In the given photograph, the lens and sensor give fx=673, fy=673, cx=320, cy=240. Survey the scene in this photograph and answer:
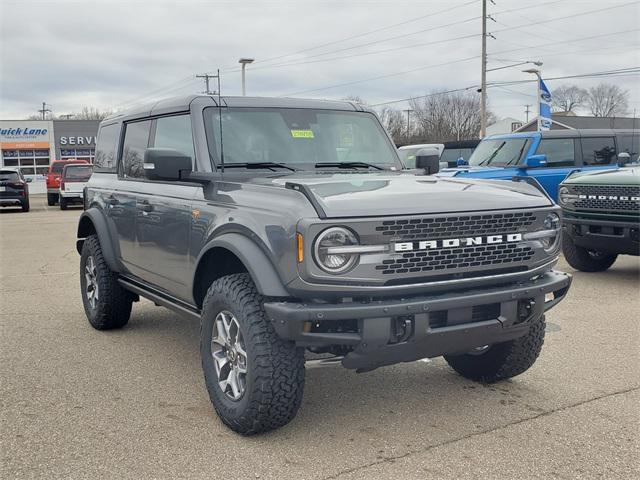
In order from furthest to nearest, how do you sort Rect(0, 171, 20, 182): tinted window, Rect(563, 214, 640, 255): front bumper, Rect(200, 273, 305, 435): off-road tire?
Rect(0, 171, 20, 182): tinted window
Rect(563, 214, 640, 255): front bumper
Rect(200, 273, 305, 435): off-road tire

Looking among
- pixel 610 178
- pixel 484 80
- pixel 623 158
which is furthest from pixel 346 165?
pixel 484 80

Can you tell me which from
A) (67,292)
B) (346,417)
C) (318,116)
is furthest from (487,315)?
(67,292)

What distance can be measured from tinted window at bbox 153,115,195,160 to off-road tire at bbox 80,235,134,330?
1295 mm

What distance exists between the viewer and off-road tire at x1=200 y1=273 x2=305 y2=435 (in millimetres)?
3420

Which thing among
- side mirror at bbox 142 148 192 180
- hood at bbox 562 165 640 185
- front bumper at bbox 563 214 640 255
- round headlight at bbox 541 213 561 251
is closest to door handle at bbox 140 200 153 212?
side mirror at bbox 142 148 192 180

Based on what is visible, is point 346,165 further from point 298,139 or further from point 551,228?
point 551,228

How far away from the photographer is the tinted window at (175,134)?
15.3ft

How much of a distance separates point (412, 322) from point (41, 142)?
52.9 m

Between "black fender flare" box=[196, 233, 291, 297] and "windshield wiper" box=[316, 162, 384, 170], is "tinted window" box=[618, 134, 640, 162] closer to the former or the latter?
"windshield wiper" box=[316, 162, 384, 170]

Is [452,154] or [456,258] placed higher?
[452,154]

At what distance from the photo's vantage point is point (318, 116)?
195 inches

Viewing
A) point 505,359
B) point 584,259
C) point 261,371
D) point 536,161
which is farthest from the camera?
point 536,161

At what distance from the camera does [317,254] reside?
3.20 meters

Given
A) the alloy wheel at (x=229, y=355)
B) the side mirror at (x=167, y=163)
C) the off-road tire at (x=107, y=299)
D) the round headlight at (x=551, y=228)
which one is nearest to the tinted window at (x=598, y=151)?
the round headlight at (x=551, y=228)
